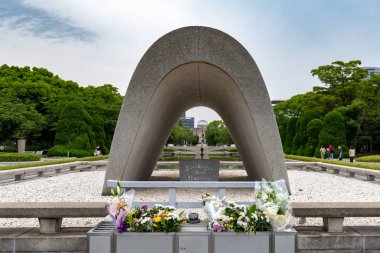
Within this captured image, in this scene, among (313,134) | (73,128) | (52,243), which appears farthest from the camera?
(313,134)

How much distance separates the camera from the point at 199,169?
1182cm

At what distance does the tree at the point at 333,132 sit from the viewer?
31.7 m

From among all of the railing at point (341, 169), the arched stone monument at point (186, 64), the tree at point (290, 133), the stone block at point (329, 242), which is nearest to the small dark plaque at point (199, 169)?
the arched stone monument at point (186, 64)

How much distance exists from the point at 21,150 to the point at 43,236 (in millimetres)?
32135

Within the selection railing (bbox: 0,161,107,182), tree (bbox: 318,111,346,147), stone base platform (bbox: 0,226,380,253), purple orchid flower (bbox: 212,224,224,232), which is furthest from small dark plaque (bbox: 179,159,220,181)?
tree (bbox: 318,111,346,147)

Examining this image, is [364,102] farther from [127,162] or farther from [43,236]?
[43,236]

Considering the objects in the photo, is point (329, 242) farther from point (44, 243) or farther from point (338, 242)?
point (44, 243)

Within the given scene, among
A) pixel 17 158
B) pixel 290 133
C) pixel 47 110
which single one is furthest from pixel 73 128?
pixel 290 133

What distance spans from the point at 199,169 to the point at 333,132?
23401 millimetres

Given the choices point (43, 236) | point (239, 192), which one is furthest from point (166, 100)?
point (43, 236)

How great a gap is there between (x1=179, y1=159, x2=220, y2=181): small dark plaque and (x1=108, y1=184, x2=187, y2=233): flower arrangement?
24.1 ft

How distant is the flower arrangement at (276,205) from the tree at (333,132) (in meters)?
29.6

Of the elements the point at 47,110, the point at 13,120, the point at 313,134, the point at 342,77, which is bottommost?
the point at 313,134

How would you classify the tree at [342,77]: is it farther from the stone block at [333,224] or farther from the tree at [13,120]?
the stone block at [333,224]
